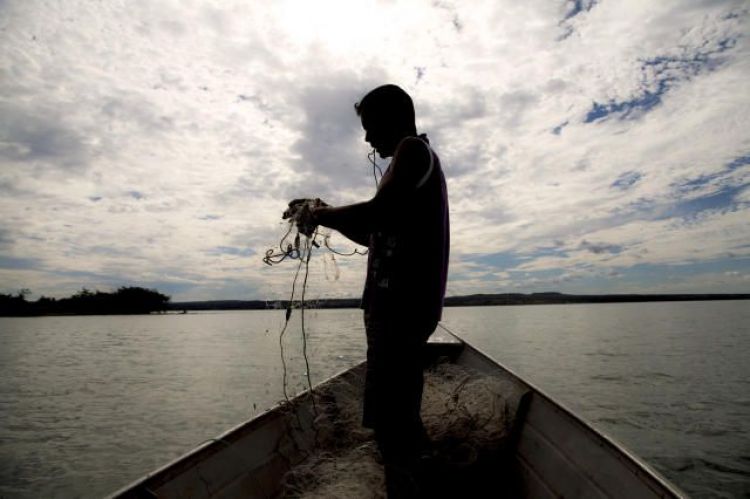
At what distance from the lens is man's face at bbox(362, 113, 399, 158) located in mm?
2324

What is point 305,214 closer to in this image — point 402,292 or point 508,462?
point 402,292

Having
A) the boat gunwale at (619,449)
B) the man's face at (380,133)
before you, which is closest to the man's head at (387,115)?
the man's face at (380,133)

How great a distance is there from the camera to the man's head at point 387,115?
2303 mm

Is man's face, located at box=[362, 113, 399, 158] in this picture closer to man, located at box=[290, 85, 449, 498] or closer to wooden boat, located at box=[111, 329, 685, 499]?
man, located at box=[290, 85, 449, 498]

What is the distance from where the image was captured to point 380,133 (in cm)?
234

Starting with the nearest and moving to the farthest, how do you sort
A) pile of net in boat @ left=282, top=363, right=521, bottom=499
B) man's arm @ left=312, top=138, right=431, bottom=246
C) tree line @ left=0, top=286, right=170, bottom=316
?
man's arm @ left=312, top=138, right=431, bottom=246 → pile of net in boat @ left=282, top=363, right=521, bottom=499 → tree line @ left=0, top=286, right=170, bottom=316

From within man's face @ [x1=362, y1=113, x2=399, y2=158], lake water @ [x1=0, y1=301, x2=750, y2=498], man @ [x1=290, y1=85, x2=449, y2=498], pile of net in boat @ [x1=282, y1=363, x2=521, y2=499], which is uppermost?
man's face @ [x1=362, y1=113, x2=399, y2=158]

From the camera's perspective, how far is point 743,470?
752cm

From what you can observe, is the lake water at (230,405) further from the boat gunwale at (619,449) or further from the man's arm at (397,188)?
the man's arm at (397,188)

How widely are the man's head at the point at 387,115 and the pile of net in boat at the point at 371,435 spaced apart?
99.1 inches

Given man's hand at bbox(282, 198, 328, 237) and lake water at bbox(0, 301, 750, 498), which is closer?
man's hand at bbox(282, 198, 328, 237)

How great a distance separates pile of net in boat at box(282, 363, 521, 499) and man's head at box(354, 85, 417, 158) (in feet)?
8.26

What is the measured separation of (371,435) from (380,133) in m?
3.02

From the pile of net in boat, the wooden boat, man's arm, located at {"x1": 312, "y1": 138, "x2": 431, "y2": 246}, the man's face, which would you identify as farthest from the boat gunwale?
the man's face
